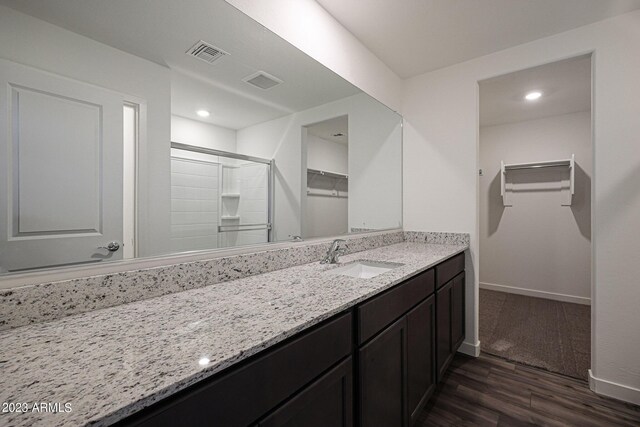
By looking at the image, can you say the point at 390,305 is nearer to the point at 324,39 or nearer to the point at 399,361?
the point at 399,361

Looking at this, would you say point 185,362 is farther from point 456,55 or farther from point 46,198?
point 456,55

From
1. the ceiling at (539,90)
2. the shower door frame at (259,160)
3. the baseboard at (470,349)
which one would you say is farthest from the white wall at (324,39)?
the baseboard at (470,349)

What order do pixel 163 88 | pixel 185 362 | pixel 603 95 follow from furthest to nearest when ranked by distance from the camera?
pixel 603 95, pixel 163 88, pixel 185 362

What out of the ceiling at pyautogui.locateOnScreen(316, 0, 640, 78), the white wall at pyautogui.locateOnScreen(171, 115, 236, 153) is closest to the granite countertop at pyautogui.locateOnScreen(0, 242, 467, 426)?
the white wall at pyautogui.locateOnScreen(171, 115, 236, 153)

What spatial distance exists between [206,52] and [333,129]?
101 cm

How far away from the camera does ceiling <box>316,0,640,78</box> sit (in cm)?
165

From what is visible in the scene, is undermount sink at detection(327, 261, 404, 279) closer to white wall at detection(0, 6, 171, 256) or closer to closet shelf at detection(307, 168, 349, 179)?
closet shelf at detection(307, 168, 349, 179)

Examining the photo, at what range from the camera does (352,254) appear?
193 centimetres

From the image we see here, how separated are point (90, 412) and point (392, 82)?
9.03 ft

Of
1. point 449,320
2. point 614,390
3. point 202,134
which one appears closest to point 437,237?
point 449,320

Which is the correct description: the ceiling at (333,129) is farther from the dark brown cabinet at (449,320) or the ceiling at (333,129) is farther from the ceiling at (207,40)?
the dark brown cabinet at (449,320)

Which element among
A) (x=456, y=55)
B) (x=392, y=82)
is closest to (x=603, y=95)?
(x=456, y=55)

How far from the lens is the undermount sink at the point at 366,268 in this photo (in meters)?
1.61

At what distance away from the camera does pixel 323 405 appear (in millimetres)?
813
